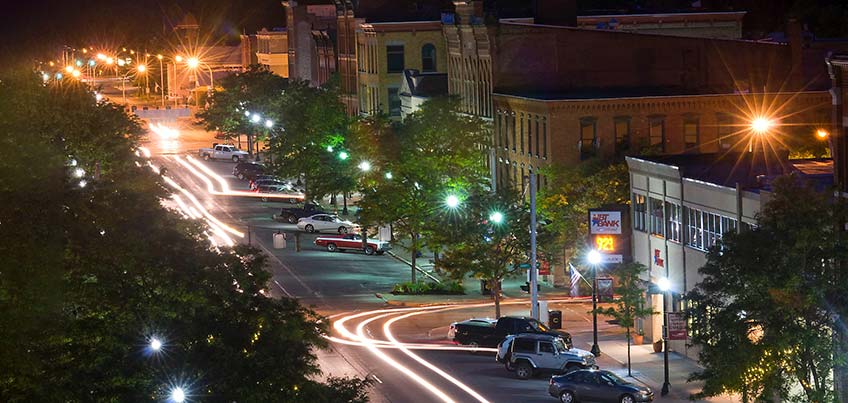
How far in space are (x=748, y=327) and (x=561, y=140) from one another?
41705 mm

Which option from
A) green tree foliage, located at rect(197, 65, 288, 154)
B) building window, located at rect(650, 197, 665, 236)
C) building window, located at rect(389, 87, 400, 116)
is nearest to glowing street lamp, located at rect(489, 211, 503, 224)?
building window, located at rect(650, 197, 665, 236)

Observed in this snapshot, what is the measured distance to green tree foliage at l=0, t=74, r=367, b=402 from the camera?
32.1 meters

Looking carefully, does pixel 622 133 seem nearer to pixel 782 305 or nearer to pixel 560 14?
pixel 560 14

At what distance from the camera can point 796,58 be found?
93625 millimetres

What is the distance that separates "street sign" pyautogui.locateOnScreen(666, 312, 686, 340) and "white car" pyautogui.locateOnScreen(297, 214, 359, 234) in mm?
50838

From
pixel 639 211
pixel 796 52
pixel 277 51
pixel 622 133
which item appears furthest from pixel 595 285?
pixel 277 51

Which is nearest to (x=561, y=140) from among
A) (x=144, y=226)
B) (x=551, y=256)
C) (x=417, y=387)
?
(x=551, y=256)

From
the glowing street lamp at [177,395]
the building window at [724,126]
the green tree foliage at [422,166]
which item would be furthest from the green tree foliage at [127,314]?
the building window at [724,126]

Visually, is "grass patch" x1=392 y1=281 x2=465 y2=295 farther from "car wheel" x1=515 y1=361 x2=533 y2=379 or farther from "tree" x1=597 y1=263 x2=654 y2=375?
"car wheel" x1=515 y1=361 x2=533 y2=379

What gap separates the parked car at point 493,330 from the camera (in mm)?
64750

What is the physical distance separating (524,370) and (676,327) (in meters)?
6.15

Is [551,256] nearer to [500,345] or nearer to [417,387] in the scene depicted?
[500,345]

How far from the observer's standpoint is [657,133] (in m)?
87.4

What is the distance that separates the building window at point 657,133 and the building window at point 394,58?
43.1m
